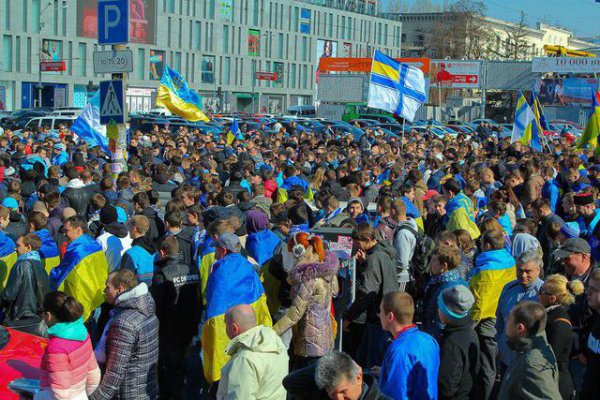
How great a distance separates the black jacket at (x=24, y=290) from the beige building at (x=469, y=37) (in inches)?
3171

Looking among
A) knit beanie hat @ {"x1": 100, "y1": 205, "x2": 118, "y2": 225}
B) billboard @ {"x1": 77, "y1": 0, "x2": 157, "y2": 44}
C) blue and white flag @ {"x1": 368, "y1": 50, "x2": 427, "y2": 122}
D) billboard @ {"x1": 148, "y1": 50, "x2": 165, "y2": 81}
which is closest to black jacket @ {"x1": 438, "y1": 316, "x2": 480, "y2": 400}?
knit beanie hat @ {"x1": 100, "y1": 205, "x2": 118, "y2": 225}

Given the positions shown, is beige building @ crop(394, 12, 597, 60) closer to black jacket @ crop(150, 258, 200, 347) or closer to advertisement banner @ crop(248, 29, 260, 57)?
advertisement banner @ crop(248, 29, 260, 57)

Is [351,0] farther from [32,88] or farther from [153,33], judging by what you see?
[32,88]

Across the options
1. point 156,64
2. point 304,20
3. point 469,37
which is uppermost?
point 304,20

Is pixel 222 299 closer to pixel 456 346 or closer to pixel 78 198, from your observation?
pixel 456 346

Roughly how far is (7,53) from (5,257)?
194ft

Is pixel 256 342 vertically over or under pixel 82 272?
over

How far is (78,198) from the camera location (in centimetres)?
1142

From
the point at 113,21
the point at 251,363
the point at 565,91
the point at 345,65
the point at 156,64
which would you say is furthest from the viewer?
the point at 156,64

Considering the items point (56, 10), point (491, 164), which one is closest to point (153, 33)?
point (56, 10)

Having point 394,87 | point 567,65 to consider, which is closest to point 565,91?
point 567,65

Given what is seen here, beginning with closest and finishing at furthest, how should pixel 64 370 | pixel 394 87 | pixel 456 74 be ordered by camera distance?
pixel 64 370 → pixel 394 87 → pixel 456 74

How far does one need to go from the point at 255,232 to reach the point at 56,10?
6115cm

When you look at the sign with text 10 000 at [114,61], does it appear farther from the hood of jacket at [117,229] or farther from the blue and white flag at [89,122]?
the blue and white flag at [89,122]
